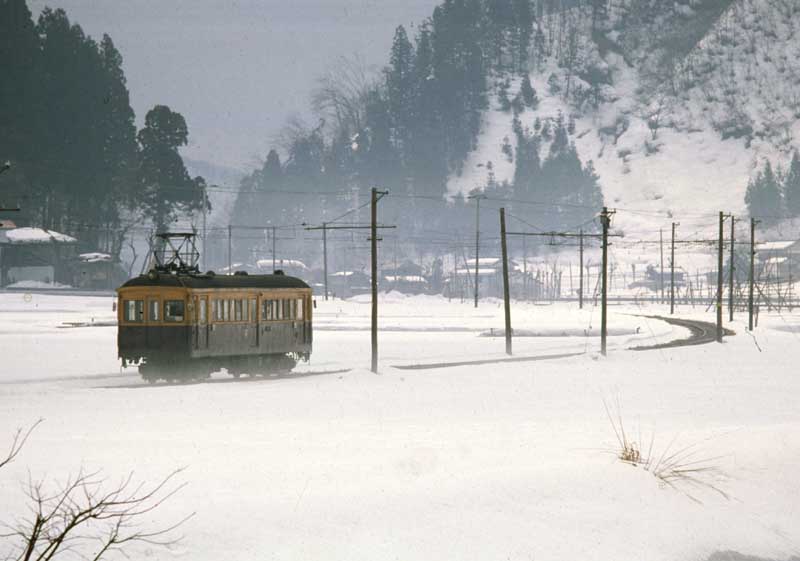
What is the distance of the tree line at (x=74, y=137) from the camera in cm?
11425

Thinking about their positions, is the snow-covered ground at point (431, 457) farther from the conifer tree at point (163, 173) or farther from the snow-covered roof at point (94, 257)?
the conifer tree at point (163, 173)

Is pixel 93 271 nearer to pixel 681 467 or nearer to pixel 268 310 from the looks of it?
pixel 268 310

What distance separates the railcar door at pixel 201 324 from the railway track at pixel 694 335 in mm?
25628

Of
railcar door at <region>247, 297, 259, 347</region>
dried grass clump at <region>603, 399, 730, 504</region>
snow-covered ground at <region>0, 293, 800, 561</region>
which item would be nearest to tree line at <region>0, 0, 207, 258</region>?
railcar door at <region>247, 297, 259, 347</region>

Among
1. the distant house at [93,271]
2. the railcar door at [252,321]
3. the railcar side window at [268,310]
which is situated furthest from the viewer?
the distant house at [93,271]

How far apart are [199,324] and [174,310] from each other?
3.03 ft

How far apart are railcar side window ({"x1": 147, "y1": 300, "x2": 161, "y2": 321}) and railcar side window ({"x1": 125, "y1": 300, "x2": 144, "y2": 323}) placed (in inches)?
13.9

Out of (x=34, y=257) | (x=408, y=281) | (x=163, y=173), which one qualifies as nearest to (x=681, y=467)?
(x=34, y=257)

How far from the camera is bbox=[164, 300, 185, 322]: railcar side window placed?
35.1 m

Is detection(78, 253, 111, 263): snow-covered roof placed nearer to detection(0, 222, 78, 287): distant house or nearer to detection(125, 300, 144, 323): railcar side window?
detection(0, 222, 78, 287): distant house

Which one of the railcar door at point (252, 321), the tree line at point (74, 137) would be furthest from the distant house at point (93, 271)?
the railcar door at point (252, 321)

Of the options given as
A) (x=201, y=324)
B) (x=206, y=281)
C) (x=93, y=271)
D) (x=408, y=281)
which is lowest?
(x=201, y=324)

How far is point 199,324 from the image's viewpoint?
35.2m

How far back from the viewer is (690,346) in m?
55.2
